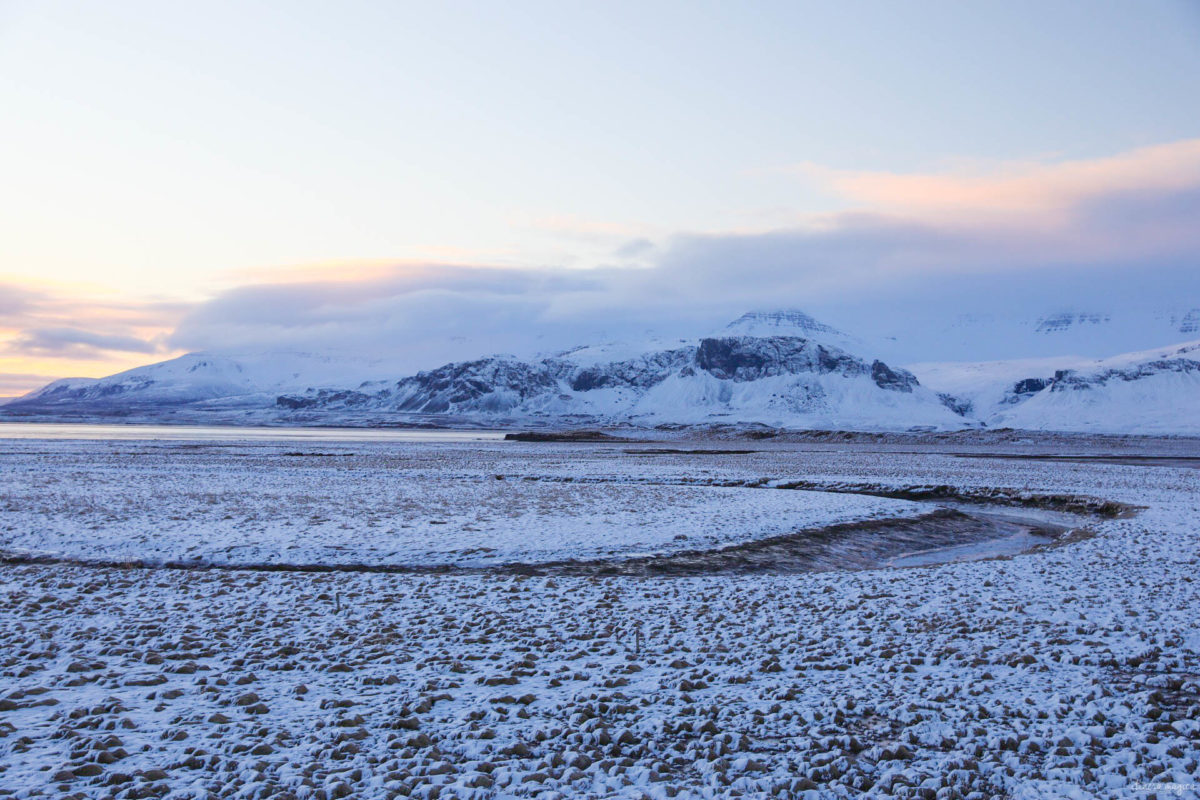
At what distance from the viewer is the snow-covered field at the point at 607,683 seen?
7.42 meters

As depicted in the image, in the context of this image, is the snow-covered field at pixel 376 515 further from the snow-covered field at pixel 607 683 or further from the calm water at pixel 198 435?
the calm water at pixel 198 435

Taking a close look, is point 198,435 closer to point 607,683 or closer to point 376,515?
point 376,515

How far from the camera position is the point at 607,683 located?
995cm

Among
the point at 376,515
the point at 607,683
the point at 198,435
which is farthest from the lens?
the point at 198,435

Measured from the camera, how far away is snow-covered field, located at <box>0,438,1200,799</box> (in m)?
7.42

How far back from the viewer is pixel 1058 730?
839 centimetres

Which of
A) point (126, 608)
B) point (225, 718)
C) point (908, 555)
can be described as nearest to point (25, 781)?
point (225, 718)

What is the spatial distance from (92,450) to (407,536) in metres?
57.0

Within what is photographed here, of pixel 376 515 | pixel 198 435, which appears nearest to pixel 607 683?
pixel 376 515

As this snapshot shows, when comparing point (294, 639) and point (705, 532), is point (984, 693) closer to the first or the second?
point (294, 639)

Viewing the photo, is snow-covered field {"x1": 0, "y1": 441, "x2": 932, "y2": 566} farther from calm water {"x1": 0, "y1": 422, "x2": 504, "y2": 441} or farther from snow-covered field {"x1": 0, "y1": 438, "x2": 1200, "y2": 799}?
calm water {"x1": 0, "y1": 422, "x2": 504, "y2": 441}

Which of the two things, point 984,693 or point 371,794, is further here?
point 984,693

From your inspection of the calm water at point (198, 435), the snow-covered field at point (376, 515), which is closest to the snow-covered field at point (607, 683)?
the snow-covered field at point (376, 515)

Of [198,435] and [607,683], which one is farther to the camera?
[198,435]
